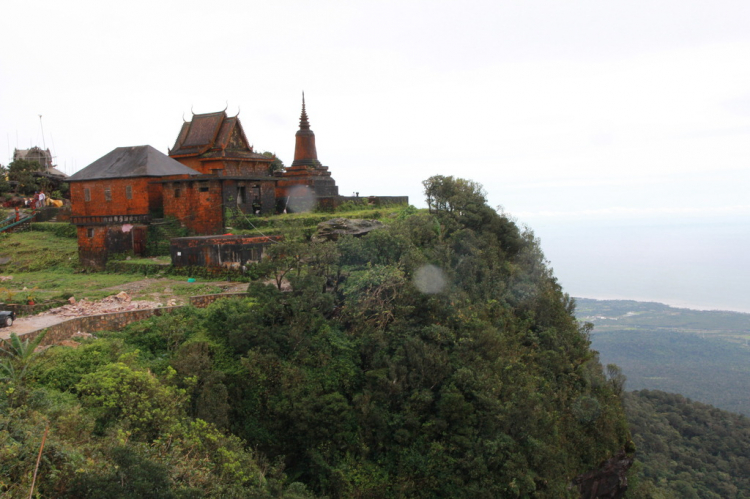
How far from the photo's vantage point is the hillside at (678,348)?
71.8 metres

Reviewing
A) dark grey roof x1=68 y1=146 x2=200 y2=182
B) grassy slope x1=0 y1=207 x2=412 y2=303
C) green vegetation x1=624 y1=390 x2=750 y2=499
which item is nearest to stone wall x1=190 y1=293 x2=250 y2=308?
grassy slope x1=0 y1=207 x2=412 y2=303

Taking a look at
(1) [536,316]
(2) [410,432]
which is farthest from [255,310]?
(1) [536,316]

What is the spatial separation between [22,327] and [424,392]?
36.0ft

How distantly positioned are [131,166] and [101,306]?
1187cm

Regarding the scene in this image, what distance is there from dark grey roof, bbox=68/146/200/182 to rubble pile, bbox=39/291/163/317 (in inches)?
384

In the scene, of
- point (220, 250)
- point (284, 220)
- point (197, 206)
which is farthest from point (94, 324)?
point (284, 220)

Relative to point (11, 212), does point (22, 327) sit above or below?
below

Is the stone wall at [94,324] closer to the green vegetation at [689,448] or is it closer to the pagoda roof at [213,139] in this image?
the pagoda roof at [213,139]

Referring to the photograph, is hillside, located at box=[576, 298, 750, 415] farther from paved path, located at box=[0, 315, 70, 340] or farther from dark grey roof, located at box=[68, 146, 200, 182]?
paved path, located at box=[0, 315, 70, 340]

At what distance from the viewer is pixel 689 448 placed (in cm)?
4350

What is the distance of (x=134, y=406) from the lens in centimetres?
1119

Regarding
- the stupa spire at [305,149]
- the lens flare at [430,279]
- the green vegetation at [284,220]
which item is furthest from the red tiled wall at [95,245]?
the lens flare at [430,279]

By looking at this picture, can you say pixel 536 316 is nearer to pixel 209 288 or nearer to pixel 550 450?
pixel 550 450

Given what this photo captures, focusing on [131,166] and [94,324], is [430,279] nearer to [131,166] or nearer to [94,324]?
[94,324]
